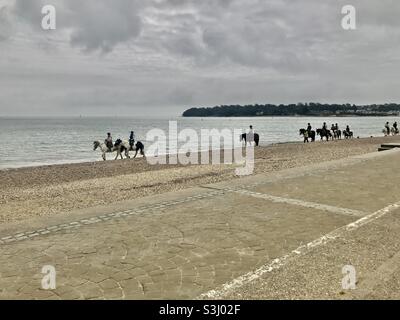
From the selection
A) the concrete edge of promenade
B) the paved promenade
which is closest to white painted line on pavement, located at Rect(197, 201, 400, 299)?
the paved promenade

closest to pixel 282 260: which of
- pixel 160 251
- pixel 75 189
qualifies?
pixel 160 251

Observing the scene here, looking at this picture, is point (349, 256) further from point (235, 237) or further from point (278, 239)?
point (235, 237)

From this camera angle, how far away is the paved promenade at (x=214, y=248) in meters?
4.60

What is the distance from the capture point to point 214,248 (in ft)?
19.8

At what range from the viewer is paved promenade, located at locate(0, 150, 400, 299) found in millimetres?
4602

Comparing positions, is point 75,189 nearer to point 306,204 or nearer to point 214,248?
point 306,204

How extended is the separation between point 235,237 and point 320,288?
2.19 m

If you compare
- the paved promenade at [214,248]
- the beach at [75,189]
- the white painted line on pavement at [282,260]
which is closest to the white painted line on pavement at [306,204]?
the paved promenade at [214,248]

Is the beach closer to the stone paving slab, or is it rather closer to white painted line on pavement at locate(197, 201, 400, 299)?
the stone paving slab

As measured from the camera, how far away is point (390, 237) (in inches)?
254

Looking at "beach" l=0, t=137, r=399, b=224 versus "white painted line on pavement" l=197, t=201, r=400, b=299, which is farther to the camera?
"beach" l=0, t=137, r=399, b=224

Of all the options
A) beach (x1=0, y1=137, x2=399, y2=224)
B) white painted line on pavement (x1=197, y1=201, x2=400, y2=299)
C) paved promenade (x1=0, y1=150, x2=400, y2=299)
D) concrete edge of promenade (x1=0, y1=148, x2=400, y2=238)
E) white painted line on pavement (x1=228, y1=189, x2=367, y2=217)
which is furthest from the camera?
beach (x1=0, y1=137, x2=399, y2=224)
